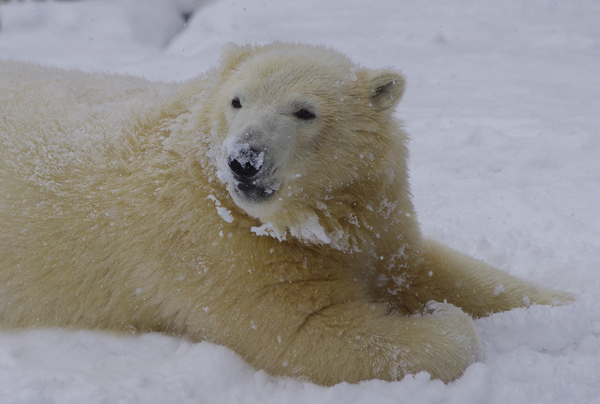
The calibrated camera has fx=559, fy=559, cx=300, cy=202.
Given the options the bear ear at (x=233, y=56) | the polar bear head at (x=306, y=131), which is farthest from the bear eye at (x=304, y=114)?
the bear ear at (x=233, y=56)

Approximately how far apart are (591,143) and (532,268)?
2.27m

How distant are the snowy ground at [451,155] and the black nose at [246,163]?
0.98 metres

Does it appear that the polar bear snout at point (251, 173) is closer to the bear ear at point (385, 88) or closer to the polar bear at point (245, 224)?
the polar bear at point (245, 224)

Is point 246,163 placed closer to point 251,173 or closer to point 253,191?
point 251,173

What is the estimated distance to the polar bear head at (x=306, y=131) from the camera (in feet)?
9.36

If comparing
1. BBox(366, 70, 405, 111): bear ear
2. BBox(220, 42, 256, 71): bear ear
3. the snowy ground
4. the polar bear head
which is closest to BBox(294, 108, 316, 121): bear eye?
the polar bear head

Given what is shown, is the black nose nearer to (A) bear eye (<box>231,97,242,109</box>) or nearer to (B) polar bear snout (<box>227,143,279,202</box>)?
(B) polar bear snout (<box>227,143,279,202</box>)

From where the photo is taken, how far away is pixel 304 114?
3062mm

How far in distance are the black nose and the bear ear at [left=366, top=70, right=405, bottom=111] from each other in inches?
36.3

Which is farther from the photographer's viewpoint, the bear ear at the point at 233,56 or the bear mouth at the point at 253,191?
the bear ear at the point at 233,56

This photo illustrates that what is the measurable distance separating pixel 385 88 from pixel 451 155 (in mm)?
2742

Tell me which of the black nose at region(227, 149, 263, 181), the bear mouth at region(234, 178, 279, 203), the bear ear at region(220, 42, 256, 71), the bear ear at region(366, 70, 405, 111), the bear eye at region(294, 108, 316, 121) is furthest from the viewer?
the bear ear at region(220, 42, 256, 71)

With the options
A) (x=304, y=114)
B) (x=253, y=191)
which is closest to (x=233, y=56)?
(x=304, y=114)

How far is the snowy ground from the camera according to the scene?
271 cm
